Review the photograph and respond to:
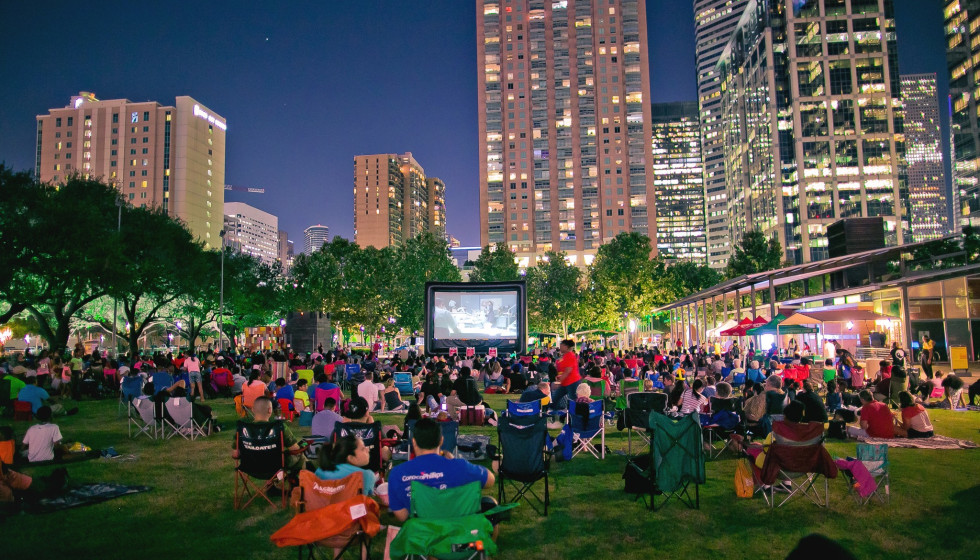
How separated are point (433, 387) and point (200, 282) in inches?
1030

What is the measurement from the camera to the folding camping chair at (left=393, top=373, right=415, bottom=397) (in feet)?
56.6

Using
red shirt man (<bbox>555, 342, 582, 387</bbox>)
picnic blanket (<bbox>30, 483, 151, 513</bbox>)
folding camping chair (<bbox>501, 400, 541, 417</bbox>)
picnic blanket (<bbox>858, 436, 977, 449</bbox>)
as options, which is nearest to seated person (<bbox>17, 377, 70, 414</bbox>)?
picnic blanket (<bbox>30, 483, 151, 513</bbox>)

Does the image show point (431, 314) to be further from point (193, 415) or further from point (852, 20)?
point (852, 20)

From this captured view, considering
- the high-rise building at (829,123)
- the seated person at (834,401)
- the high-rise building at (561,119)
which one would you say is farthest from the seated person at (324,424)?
the high-rise building at (561,119)

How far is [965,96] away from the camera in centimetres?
8700

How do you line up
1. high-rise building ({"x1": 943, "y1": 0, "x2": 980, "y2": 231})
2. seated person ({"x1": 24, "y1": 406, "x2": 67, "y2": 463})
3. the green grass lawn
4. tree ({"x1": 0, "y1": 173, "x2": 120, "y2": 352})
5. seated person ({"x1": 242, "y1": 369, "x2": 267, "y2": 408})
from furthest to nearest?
high-rise building ({"x1": 943, "y1": 0, "x2": 980, "y2": 231}) < tree ({"x1": 0, "y1": 173, "x2": 120, "y2": 352}) < seated person ({"x1": 242, "y1": 369, "x2": 267, "y2": 408}) < seated person ({"x1": 24, "y1": 406, "x2": 67, "y2": 463}) < the green grass lawn

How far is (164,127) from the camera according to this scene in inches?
4195

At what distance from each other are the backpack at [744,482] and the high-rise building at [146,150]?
11354 centimetres

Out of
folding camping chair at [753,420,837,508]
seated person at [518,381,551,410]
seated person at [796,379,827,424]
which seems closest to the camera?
folding camping chair at [753,420,837,508]

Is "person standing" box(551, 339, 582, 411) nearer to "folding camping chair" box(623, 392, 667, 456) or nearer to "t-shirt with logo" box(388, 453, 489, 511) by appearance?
"folding camping chair" box(623, 392, 667, 456)

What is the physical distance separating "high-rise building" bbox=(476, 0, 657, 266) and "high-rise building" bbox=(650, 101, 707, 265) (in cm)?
9381

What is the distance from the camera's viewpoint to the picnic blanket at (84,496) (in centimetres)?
618

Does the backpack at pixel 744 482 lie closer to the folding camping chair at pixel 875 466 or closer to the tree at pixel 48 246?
the folding camping chair at pixel 875 466

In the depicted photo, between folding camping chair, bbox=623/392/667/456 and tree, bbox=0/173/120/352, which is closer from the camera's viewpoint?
folding camping chair, bbox=623/392/667/456
